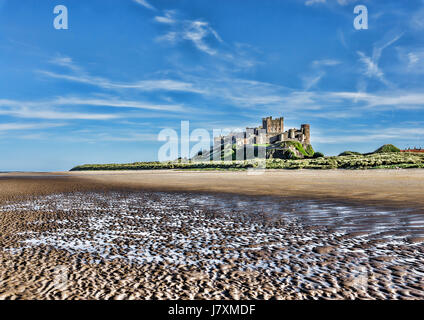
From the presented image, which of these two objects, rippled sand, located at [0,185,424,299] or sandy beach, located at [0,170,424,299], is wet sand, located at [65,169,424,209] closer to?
sandy beach, located at [0,170,424,299]

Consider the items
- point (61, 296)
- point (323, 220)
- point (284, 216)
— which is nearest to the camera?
point (61, 296)

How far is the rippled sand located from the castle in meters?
128

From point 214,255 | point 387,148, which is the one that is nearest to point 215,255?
point 214,255

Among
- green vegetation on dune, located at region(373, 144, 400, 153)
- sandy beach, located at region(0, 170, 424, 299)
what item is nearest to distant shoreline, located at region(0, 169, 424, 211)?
sandy beach, located at region(0, 170, 424, 299)

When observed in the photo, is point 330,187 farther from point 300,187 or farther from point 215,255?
point 215,255

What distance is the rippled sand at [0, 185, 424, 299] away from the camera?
4.13 m

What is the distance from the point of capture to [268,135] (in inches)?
5541

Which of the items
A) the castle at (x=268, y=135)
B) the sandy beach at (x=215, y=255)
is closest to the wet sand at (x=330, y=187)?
the sandy beach at (x=215, y=255)

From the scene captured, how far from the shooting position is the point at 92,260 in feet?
18.0

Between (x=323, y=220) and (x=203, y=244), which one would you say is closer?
(x=203, y=244)
